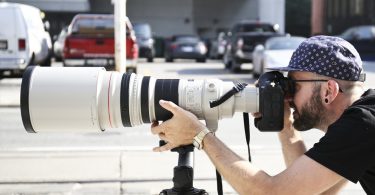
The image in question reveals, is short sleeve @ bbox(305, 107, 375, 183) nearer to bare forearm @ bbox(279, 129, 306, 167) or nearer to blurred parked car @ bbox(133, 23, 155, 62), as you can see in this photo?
bare forearm @ bbox(279, 129, 306, 167)

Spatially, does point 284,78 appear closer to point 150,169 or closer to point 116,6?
point 150,169

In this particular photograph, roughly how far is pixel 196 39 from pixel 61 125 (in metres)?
24.5

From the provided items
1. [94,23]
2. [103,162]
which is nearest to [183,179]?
[103,162]

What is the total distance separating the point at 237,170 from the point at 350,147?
0.43 m

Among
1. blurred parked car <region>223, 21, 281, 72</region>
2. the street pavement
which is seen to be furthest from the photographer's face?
blurred parked car <region>223, 21, 281, 72</region>

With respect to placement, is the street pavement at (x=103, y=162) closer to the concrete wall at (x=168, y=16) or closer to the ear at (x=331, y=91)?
the ear at (x=331, y=91)

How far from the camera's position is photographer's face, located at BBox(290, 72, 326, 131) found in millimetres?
2453

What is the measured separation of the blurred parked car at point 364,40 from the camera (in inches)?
961

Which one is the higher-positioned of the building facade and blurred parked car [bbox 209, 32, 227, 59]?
the building facade

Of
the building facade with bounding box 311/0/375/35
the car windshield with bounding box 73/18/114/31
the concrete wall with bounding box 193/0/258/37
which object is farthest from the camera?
the concrete wall with bounding box 193/0/258/37

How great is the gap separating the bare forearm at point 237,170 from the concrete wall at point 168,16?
121 ft

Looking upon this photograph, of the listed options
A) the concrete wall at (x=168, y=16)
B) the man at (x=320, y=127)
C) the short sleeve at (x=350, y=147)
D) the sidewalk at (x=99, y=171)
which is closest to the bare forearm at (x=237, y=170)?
the man at (x=320, y=127)

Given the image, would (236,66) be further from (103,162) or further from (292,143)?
(292,143)

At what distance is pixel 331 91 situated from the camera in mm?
2430
